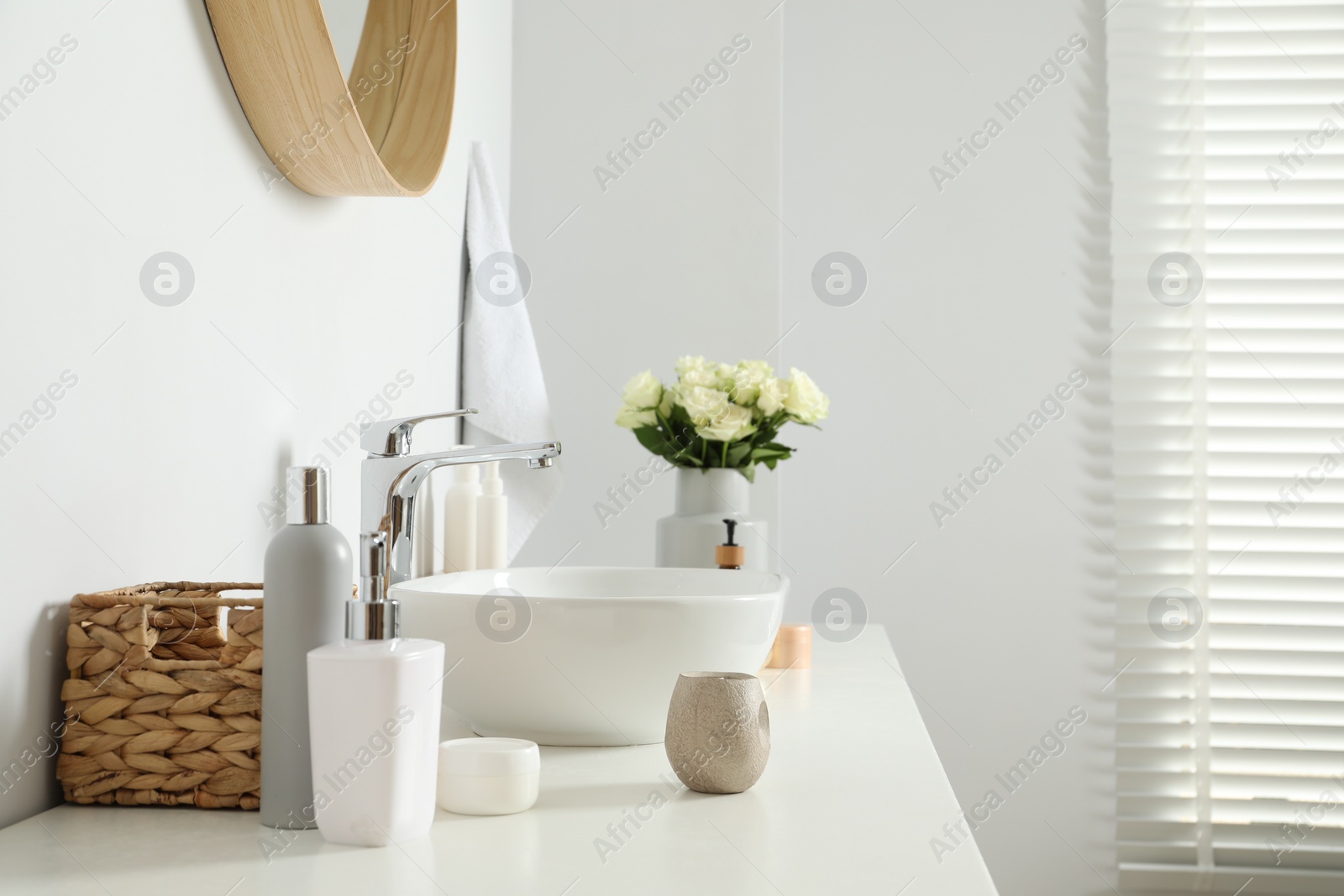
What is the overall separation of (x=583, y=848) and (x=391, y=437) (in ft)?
1.29

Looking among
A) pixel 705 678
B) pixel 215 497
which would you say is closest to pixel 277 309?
pixel 215 497

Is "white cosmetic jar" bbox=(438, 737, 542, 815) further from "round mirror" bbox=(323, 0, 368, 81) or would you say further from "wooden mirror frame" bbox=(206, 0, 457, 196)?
"round mirror" bbox=(323, 0, 368, 81)

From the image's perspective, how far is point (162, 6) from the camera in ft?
2.22

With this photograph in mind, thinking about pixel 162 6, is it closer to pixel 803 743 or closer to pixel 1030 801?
pixel 803 743

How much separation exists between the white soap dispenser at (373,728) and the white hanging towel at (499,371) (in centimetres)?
85

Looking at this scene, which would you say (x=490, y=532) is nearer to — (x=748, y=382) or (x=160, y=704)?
(x=748, y=382)

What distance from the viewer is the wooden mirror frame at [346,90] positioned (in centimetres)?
75

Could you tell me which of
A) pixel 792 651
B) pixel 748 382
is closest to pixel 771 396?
pixel 748 382

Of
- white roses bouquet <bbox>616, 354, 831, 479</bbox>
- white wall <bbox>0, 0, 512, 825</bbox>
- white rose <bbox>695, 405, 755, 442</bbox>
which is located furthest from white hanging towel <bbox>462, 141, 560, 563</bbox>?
white wall <bbox>0, 0, 512, 825</bbox>

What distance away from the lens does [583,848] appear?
1.80 feet

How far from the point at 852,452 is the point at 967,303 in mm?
365

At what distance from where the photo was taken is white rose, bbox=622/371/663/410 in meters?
1.39

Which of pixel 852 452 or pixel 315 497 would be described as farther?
pixel 852 452

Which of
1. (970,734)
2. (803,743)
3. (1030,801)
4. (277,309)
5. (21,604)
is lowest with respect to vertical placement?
(1030,801)
